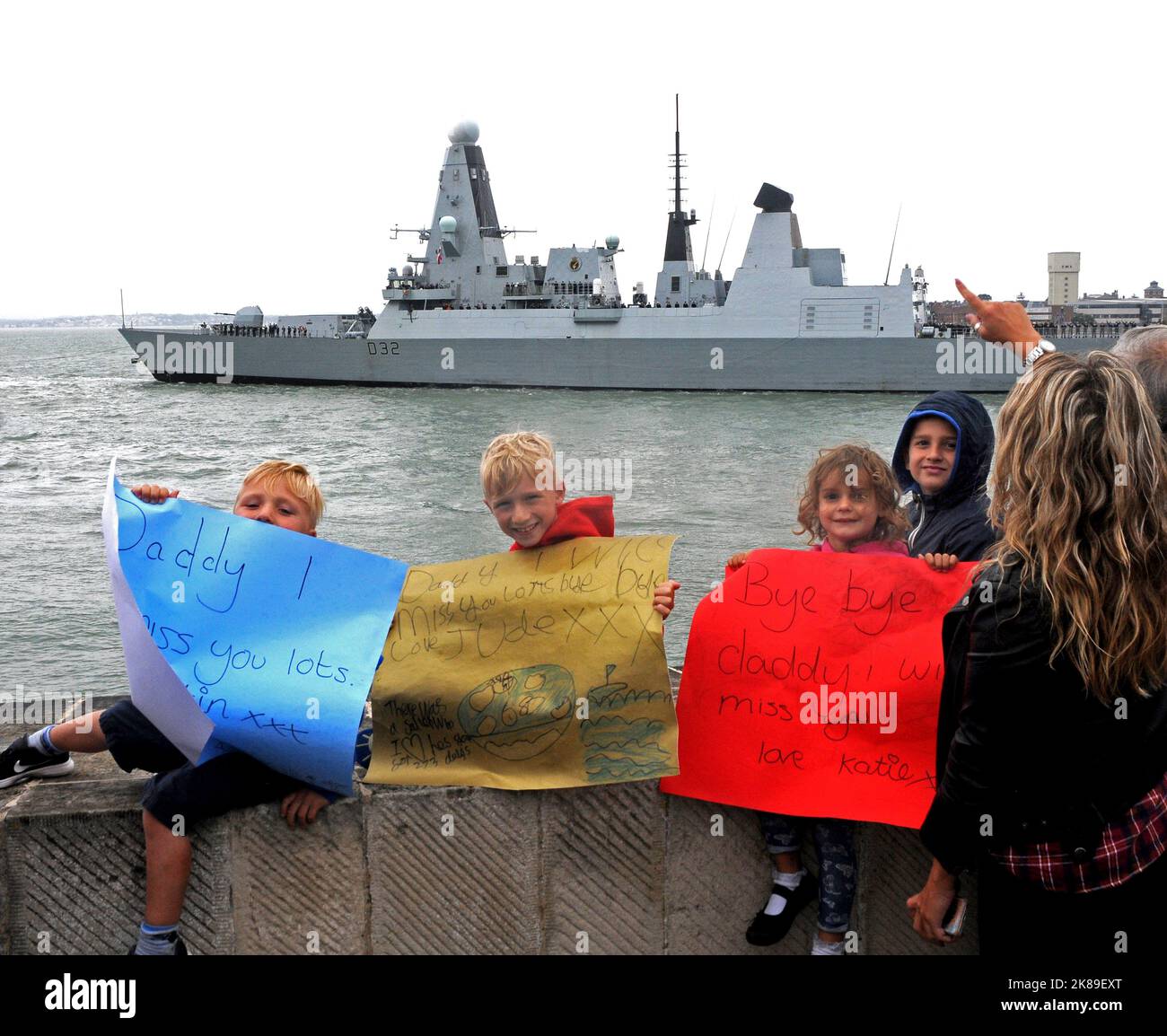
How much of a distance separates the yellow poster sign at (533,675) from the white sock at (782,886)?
0.36 metres

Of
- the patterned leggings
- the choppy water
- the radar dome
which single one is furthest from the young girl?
the radar dome

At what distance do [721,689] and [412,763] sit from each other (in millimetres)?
667

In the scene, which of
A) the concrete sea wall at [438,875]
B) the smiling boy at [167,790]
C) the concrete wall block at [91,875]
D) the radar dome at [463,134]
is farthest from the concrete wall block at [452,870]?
the radar dome at [463,134]

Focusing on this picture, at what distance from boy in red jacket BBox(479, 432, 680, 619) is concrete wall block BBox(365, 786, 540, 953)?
1.76ft

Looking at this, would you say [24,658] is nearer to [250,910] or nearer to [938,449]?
[250,910]

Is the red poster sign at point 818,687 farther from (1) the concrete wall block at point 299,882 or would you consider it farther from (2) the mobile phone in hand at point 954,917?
(1) the concrete wall block at point 299,882

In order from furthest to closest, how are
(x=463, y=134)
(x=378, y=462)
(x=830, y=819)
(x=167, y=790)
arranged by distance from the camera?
(x=463, y=134)
(x=378, y=462)
(x=830, y=819)
(x=167, y=790)

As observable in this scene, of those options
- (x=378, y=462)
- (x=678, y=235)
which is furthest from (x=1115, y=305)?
(x=378, y=462)

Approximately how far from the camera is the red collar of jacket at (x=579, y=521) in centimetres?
248

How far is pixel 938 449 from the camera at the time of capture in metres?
2.68

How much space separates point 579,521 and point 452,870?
0.78 metres

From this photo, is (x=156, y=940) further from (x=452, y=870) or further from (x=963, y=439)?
(x=963, y=439)

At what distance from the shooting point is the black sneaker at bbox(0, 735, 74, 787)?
8.37 ft

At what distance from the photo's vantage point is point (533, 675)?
95.0 inches
